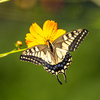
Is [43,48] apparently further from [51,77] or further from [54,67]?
[51,77]

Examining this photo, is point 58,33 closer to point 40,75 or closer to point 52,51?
point 52,51

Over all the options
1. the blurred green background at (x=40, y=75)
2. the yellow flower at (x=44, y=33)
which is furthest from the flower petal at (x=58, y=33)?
the blurred green background at (x=40, y=75)

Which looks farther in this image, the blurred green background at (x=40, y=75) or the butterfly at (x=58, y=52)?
the blurred green background at (x=40, y=75)

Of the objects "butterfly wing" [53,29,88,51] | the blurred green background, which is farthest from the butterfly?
the blurred green background

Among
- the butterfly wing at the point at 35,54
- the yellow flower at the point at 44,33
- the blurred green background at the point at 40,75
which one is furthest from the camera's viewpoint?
the blurred green background at the point at 40,75

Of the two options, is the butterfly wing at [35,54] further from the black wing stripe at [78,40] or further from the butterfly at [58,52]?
the black wing stripe at [78,40]

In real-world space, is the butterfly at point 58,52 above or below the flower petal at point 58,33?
below

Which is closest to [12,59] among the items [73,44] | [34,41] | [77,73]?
[77,73]

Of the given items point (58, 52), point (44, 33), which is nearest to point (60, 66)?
point (58, 52)
